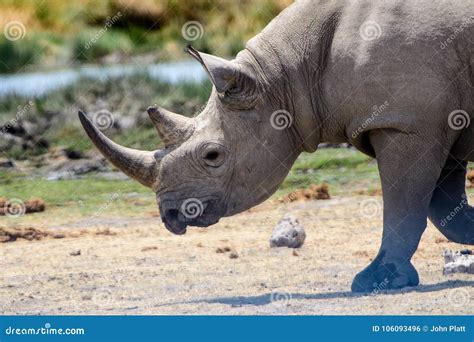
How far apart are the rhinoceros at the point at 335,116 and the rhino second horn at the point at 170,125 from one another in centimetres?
1

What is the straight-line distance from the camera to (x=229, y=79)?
46.5ft

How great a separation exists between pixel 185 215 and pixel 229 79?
4.01 feet

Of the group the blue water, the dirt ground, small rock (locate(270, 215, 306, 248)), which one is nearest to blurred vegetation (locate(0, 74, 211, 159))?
the blue water

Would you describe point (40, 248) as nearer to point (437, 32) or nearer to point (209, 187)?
point (209, 187)

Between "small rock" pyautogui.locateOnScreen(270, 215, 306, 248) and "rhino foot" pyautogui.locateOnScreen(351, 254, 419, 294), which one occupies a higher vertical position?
"rhino foot" pyautogui.locateOnScreen(351, 254, 419, 294)

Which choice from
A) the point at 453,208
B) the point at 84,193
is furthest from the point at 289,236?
the point at 84,193

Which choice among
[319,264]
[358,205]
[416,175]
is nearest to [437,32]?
[416,175]

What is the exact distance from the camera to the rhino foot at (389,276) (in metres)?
14.0

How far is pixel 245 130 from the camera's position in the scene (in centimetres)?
1427

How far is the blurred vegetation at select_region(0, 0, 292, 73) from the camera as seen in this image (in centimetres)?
2859

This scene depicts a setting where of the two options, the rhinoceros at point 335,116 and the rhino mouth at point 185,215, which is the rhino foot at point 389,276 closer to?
the rhinoceros at point 335,116

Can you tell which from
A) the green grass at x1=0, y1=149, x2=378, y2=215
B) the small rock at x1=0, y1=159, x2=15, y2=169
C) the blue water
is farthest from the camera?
the blue water

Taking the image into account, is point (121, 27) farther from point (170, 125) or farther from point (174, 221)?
point (174, 221)

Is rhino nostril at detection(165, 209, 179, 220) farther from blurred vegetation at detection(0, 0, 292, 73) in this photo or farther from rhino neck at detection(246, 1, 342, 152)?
blurred vegetation at detection(0, 0, 292, 73)
